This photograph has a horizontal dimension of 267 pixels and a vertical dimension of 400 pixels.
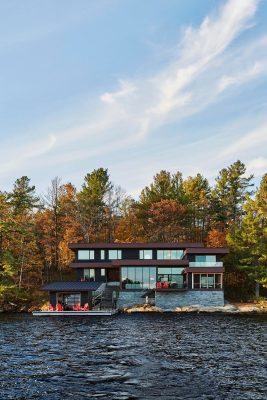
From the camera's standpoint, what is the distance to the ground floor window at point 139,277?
63688mm

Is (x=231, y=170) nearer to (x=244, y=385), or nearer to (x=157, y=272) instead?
(x=157, y=272)

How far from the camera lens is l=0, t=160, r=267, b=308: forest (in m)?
64.6

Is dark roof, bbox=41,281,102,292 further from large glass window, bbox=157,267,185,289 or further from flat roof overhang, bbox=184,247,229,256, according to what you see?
flat roof overhang, bbox=184,247,229,256

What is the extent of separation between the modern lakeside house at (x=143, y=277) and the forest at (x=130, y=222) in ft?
19.4

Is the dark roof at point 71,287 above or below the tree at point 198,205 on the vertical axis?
below

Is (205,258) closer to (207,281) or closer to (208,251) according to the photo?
(208,251)

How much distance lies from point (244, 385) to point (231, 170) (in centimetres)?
7113

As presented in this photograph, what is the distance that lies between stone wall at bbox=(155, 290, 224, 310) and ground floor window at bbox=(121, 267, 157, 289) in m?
4.71

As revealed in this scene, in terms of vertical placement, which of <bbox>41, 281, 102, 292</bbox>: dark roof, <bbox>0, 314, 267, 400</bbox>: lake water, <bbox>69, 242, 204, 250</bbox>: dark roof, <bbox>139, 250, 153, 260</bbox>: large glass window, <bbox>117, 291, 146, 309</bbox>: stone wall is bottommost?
<bbox>0, 314, 267, 400</bbox>: lake water

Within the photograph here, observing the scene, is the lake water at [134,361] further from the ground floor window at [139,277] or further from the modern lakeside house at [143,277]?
the ground floor window at [139,277]

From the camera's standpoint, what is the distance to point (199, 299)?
5925cm

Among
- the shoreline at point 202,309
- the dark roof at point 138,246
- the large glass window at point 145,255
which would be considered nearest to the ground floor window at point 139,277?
the large glass window at point 145,255

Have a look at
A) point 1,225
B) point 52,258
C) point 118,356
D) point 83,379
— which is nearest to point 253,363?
point 118,356

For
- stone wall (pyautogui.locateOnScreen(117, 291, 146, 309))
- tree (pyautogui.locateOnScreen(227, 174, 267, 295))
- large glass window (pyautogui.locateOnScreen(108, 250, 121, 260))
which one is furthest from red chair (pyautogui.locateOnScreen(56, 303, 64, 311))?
tree (pyautogui.locateOnScreen(227, 174, 267, 295))
